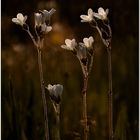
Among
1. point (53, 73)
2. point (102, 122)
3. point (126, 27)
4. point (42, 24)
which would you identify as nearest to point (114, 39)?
point (126, 27)

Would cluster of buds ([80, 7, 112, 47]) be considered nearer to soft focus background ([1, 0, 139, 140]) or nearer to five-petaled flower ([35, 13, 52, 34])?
five-petaled flower ([35, 13, 52, 34])

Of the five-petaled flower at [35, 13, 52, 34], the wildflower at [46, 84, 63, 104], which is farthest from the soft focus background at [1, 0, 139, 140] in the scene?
the five-petaled flower at [35, 13, 52, 34]

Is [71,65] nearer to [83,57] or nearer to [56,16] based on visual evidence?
[56,16]

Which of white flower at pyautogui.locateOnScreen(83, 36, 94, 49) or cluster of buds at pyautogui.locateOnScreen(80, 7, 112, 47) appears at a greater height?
cluster of buds at pyautogui.locateOnScreen(80, 7, 112, 47)

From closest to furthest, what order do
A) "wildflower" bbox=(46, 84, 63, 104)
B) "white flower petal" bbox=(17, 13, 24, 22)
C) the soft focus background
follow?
"wildflower" bbox=(46, 84, 63, 104)
"white flower petal" bbox=(17, 13, 24, 22)
the soft focus background

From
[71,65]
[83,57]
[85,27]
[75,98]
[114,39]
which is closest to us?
[83,57]

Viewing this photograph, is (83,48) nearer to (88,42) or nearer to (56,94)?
(88,42)

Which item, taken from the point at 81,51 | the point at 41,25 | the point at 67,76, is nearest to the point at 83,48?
the point at 81,51

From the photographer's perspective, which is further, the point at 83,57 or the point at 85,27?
the point at 85,27
